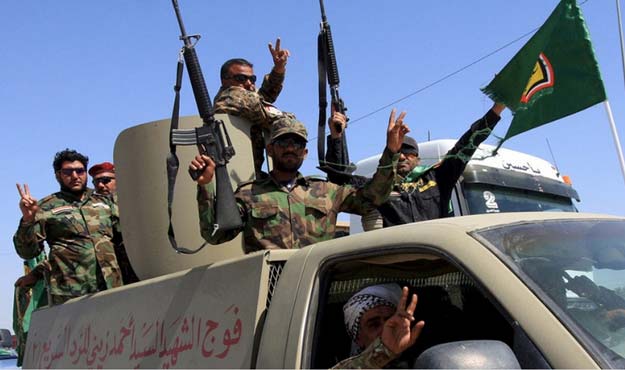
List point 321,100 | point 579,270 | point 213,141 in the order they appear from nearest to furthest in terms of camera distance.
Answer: point 579,270 < point 213,141 < point 321,100

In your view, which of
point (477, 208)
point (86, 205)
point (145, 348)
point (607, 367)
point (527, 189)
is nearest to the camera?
point (607, 367)

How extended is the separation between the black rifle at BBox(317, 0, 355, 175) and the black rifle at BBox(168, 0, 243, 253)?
37.9 inches

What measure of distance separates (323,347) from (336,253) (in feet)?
1.08

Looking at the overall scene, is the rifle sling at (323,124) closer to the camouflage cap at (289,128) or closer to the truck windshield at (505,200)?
the camouflage cap at (289,128)

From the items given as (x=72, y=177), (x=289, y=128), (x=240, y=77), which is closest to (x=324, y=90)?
(x=240, y=77)

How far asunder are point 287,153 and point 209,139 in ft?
1.34

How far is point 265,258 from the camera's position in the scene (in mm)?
2439

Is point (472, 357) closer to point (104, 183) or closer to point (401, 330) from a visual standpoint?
point (401, 330)

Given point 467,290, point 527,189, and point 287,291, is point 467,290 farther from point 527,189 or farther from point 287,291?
point 527,189

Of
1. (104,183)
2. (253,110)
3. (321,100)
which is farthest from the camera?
(104,183)

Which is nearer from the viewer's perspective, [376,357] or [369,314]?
[376,357]

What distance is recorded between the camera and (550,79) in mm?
4504

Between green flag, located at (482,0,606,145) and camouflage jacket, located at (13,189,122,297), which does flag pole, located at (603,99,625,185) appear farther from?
camouflage jacket, located at (13,189,122,297)

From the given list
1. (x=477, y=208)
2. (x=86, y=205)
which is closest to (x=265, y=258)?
(x=86, y=205)
